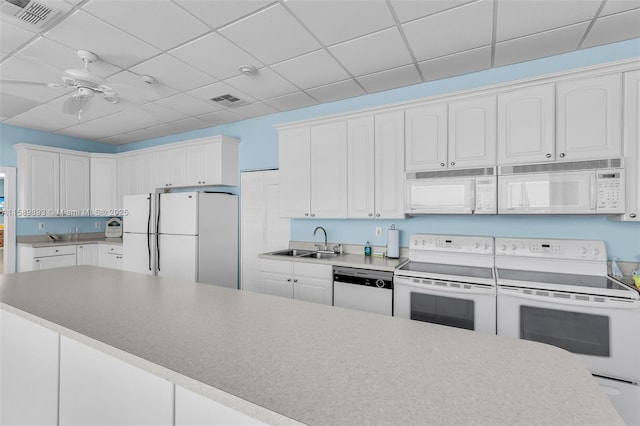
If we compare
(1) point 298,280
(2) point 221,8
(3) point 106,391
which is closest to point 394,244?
(1) point 298,280

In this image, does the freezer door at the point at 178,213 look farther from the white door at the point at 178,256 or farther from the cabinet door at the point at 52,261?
the cabinet door at the point at 52,261

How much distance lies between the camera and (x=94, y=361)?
118cm

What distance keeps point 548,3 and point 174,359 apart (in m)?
2.81

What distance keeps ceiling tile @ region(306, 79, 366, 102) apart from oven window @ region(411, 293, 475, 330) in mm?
2163

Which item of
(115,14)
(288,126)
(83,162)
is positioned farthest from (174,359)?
(83,162)

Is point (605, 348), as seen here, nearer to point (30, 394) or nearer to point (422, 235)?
point (422, 235)

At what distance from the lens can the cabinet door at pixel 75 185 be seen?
16.1 ft

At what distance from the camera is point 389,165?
302 centimetres

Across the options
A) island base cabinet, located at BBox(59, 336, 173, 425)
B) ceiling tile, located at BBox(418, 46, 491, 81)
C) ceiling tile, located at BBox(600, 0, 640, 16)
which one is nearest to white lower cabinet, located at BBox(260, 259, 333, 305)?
island base cabinet, located at BBox(59, 336, 173, 425)

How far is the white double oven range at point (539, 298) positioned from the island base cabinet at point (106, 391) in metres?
1.98

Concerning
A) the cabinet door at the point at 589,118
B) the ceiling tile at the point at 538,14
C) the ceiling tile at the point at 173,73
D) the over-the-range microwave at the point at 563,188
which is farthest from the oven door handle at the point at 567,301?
the ceiling tile at the point at 173,73

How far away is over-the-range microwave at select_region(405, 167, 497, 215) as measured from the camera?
257 cm

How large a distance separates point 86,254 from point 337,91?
4.69 meters

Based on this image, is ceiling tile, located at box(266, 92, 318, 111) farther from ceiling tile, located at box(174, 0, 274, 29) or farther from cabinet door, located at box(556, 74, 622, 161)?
cabinet door, located at box(556, 74, 622, 161)
